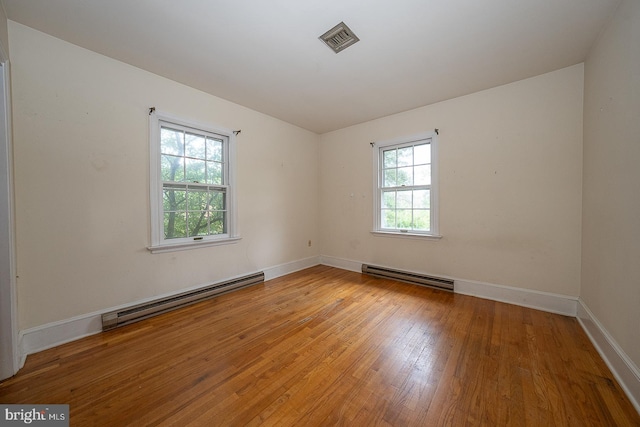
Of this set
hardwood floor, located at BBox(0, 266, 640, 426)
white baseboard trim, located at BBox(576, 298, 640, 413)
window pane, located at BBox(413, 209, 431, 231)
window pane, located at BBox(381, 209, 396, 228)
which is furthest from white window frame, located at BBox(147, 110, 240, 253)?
white baseboard trim, located at BBox(576, 298, 640, 413)

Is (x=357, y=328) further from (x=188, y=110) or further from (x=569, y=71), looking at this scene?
(x=569, y=71)

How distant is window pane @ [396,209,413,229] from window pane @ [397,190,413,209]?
0.27 feet

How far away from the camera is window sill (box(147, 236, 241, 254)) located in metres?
2.56

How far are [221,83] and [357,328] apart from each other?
3223 millimetres

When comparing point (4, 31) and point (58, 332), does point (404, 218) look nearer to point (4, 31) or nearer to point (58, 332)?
point (58, 332)

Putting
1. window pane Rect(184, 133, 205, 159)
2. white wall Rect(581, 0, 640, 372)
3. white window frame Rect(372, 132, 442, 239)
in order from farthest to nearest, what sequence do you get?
white window frame Rect(372, 132, 442, 239)
window pane Rect(184, 133, 205, 159)
white wall Rect(581, 0, 640, 372)

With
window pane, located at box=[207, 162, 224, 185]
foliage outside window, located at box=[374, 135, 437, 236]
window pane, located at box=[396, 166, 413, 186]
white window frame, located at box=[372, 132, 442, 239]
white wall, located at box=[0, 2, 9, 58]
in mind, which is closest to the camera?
white wall, located at box=[0, 2, 9, 58]

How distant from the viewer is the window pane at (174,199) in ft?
8.86

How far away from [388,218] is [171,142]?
3.39m

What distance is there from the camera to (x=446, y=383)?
152cm

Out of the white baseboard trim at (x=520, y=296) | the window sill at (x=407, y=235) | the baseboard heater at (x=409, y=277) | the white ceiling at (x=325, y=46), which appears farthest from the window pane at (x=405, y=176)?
the white baseboard trim at (x=520, y=296)

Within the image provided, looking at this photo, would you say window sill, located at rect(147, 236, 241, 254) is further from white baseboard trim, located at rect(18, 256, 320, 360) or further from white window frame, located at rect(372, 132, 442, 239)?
white window frame, located at rect(372, 132, 442, 239)

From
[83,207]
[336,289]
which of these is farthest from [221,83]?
[336,289]

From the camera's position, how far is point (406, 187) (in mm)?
3639
